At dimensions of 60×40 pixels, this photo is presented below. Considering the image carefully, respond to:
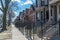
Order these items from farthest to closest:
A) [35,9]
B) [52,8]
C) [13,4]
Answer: [13,4] < [35,9] < [52,8]

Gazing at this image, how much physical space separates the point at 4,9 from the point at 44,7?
6.56 meters

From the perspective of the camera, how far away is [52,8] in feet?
90.5

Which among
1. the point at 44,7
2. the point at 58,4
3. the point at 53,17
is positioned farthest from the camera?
the point at 44,7

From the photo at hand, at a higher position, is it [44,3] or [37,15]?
[44,3]

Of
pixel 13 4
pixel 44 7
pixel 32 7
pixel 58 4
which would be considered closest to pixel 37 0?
pixel 32 7

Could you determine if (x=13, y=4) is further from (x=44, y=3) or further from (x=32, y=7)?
(x=44, y=3)

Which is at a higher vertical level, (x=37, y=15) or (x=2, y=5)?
(x=2, y=5)

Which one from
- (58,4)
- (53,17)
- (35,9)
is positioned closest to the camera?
(58,4)

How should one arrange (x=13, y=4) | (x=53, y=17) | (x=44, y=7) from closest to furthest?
(x=53, y=17) → (x=44, y=7) → (x=13, y=4)

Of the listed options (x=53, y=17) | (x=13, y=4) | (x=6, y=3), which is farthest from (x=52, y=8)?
(x=13, y=4)

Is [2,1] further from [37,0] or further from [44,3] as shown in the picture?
[37,0]

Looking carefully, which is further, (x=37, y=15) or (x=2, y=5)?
(x=37, y=15)

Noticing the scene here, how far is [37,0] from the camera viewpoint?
3788cm

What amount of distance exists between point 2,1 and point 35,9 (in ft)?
30.8
